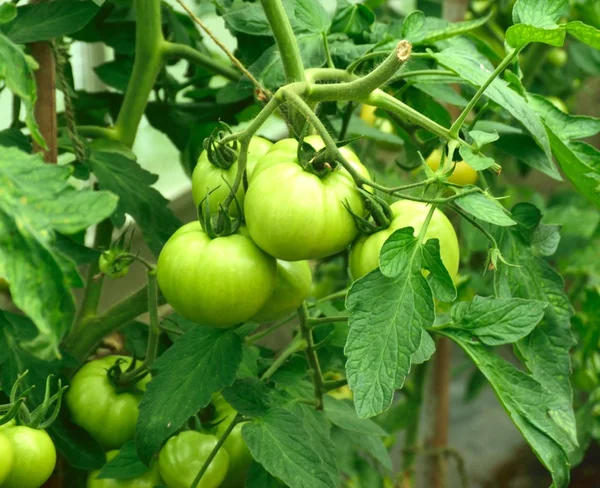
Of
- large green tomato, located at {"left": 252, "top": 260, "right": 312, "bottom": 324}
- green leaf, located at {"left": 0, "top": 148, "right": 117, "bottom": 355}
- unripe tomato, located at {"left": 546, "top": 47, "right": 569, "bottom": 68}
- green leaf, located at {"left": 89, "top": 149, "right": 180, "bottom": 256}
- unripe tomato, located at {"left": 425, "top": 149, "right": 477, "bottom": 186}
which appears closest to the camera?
green leaf, located at {"left": 0, "top": 148, "right": 117, "bottom": 355}

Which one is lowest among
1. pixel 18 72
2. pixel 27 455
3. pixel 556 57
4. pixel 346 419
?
pixel 556 57

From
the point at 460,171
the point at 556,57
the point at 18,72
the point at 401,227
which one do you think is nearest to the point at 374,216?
the point at 401,227

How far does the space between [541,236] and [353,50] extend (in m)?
0.23

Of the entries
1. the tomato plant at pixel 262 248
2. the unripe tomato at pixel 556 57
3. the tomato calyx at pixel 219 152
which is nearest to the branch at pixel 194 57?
the tomato plant at pixel 262 248

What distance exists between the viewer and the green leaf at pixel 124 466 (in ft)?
2.00

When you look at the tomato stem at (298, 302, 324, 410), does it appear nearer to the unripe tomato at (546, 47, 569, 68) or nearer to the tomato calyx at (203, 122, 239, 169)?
the tomato calyx at (203, 122, 239, 169)

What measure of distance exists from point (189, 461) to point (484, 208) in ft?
1.00

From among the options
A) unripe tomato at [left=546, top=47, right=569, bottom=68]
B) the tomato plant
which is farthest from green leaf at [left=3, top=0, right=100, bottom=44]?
unripe tomato at [left=546, top=47, right=569, bottom=68]

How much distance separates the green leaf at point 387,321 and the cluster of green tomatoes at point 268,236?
2 centimetres

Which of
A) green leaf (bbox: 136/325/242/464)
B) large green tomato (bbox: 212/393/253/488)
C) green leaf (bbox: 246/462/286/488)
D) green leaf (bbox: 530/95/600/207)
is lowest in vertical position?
large green tomato (bbox: 212/393/253/488)

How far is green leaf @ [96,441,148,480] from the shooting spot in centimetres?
61

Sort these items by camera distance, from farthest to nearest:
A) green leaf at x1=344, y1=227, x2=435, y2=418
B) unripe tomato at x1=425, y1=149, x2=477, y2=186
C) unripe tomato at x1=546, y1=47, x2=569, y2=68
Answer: unripe tomato at x1=546, y1=47, x2=569, y2=68 → unripe tomato at x1=425, y1=149, x2=477, y2=186 → green leaf at x1=344, y1=227, x2=435, y2=418

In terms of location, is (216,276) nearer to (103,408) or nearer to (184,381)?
(184,381)

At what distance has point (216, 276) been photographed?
1.66 feet
